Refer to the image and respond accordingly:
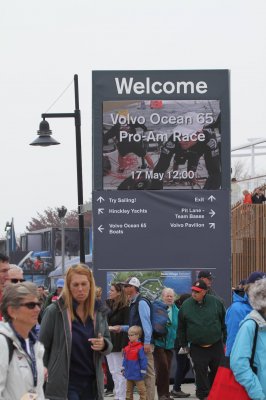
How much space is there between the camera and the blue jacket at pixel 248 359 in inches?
291

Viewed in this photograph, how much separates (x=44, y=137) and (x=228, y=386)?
444 inches

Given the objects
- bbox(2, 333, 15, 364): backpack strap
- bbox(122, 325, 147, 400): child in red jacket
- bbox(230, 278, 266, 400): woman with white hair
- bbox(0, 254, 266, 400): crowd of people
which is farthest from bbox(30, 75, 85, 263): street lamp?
bbox(2, 333, 15, 364): backpack strap

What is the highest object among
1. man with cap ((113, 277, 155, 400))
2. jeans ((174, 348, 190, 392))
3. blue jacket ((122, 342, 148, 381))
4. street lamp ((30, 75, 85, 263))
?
street lamp ((30, 75, 85, 263))

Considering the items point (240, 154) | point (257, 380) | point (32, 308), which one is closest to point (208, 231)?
point (257, 380)

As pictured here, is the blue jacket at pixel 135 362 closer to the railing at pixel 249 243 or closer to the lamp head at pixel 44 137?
the lamp head at pixel 44 137

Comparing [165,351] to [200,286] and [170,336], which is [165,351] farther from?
[200,286]

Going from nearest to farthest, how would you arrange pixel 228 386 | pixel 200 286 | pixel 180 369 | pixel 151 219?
pixel 228 386 < pixel 200 286 < pixel 180 369 < pixel 151 219

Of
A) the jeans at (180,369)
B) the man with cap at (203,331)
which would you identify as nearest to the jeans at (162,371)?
the jeans at (180,369)

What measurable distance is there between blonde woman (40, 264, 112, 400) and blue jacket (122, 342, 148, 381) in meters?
6.50

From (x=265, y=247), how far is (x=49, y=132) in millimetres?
8242

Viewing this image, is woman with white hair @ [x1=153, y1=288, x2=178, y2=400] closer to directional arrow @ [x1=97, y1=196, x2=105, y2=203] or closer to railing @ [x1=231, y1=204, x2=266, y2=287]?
directional arrow @ [x1=97, y1=196, x2=105, y2=203]

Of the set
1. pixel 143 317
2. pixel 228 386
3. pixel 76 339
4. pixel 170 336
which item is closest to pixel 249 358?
pixel 228 386

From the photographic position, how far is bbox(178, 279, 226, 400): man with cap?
547 inches

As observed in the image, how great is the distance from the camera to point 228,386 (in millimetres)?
7566
